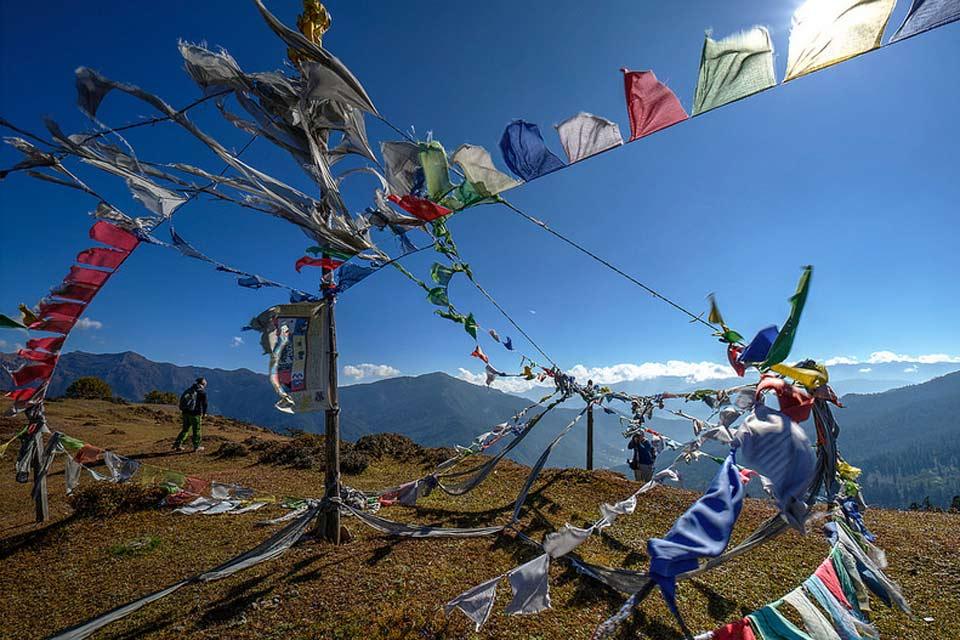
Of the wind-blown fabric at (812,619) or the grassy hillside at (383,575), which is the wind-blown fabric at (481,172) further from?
the grassy hillside at (383,575)

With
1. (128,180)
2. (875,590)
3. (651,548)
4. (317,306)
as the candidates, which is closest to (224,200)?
(128,180)

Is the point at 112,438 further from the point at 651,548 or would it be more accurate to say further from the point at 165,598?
the point at 651,548

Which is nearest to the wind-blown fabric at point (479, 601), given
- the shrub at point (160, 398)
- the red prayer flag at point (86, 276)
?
the red prayer flag at point (86, 276)

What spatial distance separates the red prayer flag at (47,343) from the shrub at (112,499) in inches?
136

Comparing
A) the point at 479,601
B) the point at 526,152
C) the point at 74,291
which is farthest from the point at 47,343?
the point at 526,152

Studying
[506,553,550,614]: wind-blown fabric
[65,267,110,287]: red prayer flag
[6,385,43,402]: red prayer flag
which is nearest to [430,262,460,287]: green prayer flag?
[506,553,550,614]: wind-blown fabric

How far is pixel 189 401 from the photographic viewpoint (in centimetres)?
1409

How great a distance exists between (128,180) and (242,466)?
11.7 metres

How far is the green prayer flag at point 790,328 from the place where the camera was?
285 cm

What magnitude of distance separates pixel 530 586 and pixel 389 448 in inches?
576

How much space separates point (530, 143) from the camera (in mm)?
3734

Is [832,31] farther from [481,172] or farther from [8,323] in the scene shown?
[8,323]

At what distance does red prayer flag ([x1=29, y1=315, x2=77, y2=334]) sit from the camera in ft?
22.9

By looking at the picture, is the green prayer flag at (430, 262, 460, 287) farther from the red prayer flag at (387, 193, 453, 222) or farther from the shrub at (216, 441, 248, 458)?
the shrub at (216, 441, 248, 458)
